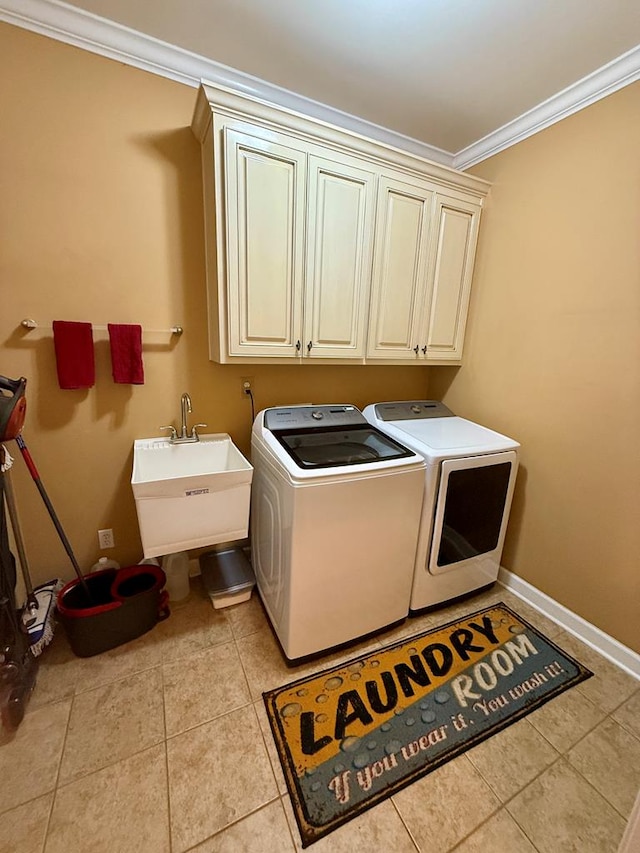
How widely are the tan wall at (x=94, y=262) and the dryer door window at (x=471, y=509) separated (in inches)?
51.4

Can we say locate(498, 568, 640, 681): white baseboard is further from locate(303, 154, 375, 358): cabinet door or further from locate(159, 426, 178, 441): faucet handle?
locate(159, 426, 178, 441): faucet handle

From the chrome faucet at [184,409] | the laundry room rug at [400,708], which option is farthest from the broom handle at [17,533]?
the laundry room rug at [400,708]

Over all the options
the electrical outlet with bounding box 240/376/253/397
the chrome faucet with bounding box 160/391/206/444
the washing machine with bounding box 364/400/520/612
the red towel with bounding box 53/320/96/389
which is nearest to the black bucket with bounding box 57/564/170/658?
the chrome faucet with bounding box 160/391/206/444

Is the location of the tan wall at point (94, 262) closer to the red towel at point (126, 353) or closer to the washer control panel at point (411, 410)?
the red towel at point (126, 353)

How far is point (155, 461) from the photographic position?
182 centimetres

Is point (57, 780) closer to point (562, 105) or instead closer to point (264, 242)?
point (264, 242)

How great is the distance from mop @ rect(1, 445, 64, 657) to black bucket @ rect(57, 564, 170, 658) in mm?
71

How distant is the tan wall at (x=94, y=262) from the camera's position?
147cm

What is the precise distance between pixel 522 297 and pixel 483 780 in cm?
220

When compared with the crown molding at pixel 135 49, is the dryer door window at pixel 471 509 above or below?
below

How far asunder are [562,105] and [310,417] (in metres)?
1.99

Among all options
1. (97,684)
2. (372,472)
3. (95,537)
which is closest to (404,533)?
(372,472)

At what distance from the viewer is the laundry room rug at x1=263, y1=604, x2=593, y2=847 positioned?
3.90ft

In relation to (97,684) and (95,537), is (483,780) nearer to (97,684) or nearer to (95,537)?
(97,684)
